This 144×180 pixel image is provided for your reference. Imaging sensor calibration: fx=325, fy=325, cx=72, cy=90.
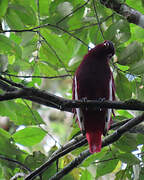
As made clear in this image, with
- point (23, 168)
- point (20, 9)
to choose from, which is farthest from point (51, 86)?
point (20, 9)

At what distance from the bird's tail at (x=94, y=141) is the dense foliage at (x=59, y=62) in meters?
0.09

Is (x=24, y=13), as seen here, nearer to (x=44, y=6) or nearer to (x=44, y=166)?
(x=44, y=6)

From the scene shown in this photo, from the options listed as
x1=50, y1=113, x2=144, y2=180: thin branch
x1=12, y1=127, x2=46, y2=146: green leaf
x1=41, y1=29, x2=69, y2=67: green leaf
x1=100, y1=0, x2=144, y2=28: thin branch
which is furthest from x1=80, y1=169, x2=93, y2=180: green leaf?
x1=100, y1=0, x2=144, y2=28: thin branch

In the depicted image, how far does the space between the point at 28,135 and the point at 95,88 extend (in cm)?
58

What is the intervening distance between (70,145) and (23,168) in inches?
14.8

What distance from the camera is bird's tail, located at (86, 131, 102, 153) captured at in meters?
2.27

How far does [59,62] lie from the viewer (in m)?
2.52

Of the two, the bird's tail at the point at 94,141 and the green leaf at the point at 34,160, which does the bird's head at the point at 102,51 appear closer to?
the bird's tail at the point at 94,141

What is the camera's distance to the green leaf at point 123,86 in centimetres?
219

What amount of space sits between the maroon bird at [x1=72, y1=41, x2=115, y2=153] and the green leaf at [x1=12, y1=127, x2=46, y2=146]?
0.33 meters

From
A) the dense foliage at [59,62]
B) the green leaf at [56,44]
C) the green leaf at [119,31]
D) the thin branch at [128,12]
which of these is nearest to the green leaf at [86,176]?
the dense foliage at [59,62]

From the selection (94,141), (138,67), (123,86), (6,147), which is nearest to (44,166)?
(6,147)

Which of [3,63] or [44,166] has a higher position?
[3,63]

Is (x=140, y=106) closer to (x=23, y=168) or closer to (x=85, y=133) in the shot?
(x=85, y=133)
